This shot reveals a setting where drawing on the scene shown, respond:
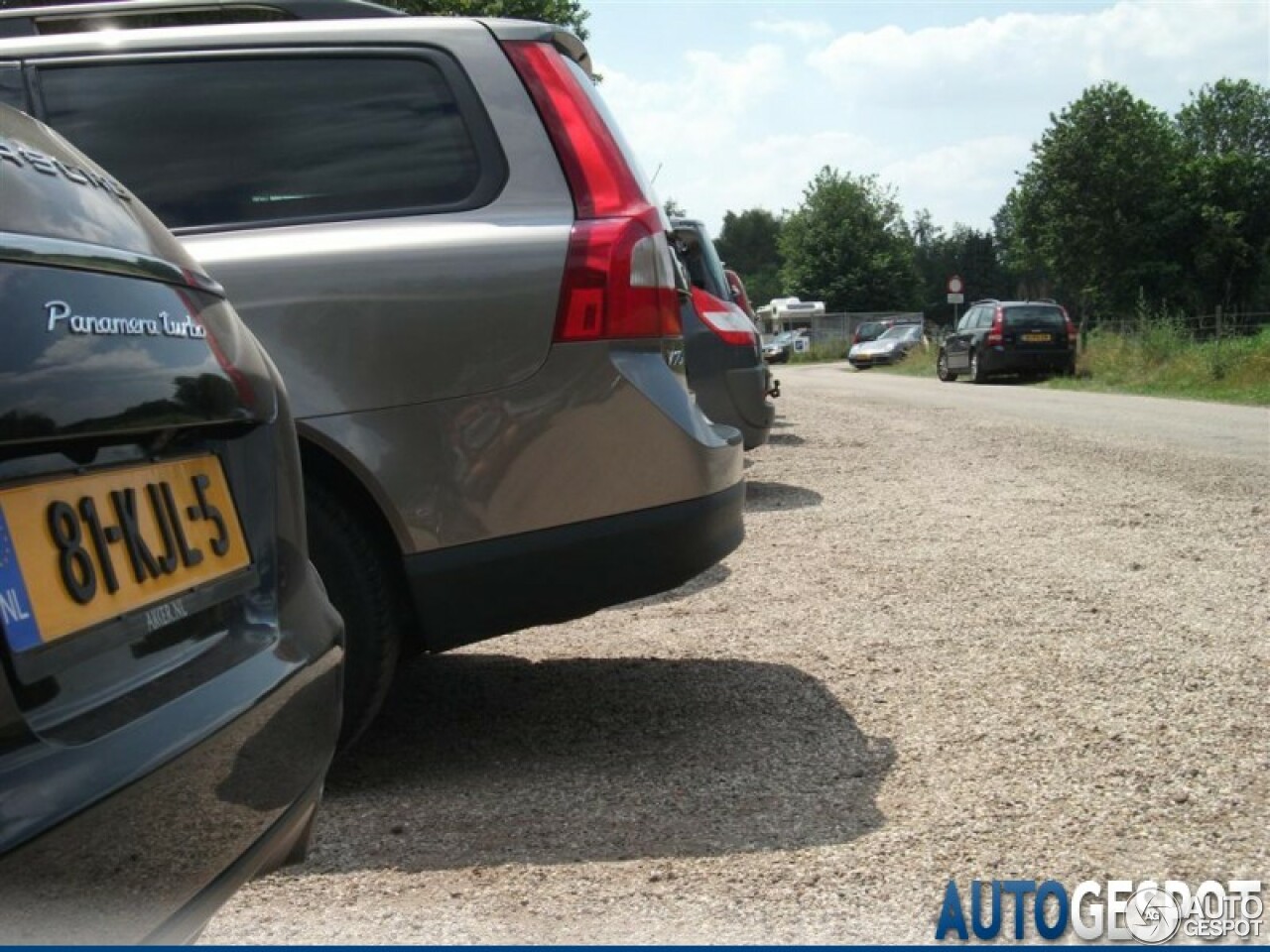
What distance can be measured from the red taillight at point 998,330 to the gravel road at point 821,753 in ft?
66.9

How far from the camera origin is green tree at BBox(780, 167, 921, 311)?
272 feet

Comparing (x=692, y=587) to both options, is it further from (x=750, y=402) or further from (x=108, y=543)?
(x=108, y=543)

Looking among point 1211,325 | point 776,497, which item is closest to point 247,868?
point 776,497

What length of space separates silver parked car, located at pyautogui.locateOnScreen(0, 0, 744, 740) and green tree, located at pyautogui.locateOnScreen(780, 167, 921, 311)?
80.9 meters

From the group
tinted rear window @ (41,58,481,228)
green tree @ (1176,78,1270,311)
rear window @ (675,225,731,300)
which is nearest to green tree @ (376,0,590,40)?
rear window @ (675,225,731,300)

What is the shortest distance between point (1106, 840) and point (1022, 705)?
103 cm

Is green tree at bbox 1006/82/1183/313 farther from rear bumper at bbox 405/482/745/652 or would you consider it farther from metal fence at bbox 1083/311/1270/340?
rear bumper at bbox 405/482/745/652

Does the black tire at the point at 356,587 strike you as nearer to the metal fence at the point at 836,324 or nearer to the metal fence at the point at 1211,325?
the metal fence at the point at 1211,325

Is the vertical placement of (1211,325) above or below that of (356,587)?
below

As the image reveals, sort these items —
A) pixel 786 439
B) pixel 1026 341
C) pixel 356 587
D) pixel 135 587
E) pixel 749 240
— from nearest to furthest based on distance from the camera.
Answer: pixel 135 587, pixel 356 587, pixel 786 439, pixel 1026 341, pixel 749 240

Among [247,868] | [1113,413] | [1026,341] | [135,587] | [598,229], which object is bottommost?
[1113,413]

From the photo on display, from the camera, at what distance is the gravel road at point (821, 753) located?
2887 mm

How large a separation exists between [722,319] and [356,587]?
18.3ft

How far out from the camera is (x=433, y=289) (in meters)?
3.49
